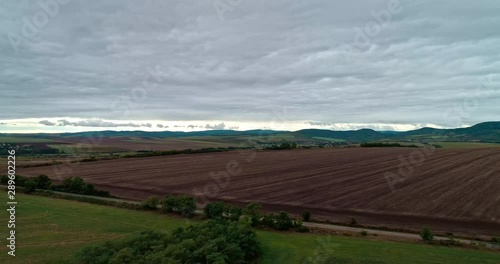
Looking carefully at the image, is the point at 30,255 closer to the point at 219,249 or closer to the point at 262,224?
the point at 219,249

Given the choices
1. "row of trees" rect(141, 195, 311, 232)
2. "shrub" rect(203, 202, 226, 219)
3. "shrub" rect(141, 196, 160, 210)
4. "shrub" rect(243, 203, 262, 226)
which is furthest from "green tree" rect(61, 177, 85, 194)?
"shrub" rect(243, 203, 262, 226)

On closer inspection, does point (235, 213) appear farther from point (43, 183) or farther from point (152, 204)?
point (43, 183)

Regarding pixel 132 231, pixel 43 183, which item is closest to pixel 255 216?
pixel 132 231

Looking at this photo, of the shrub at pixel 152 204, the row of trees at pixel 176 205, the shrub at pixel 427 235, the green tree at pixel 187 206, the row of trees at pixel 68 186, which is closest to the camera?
the shrub at pixel 427 235

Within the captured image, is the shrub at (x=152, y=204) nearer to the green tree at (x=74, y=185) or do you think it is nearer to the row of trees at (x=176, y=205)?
the row of trees at (x=176, y=205)

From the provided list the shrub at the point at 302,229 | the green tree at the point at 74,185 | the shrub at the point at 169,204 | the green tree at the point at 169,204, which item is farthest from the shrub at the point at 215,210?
the green tree at the point at 74,185

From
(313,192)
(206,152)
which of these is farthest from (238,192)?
(206,152)

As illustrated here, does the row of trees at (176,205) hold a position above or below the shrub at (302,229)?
above
